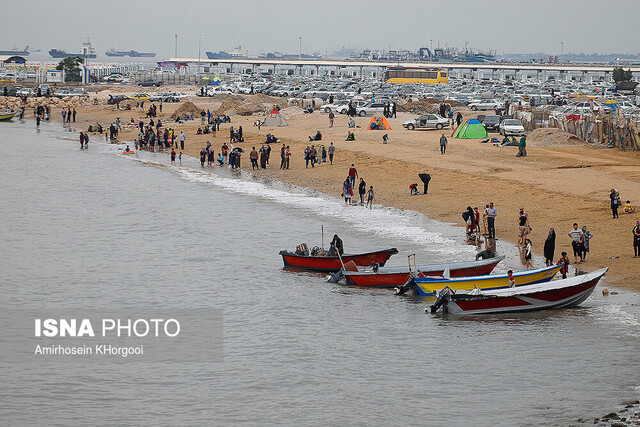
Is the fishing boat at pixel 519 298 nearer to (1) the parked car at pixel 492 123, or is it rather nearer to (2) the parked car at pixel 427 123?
(1) the parked car at pixel 492 123

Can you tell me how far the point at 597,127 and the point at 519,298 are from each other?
32.8 m

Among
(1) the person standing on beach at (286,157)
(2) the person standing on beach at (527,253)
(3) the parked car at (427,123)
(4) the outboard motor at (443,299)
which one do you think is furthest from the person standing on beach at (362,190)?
(3) the parked car at (427,123)

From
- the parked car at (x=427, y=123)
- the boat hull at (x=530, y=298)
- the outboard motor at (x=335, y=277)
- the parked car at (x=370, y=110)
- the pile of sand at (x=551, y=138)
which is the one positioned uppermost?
the parked car at (x=370, y=110)

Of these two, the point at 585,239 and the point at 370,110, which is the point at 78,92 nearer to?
the point at 370,110

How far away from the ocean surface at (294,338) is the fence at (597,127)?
20652 mm

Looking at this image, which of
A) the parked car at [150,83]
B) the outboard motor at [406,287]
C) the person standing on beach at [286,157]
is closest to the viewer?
the outboard motor at [406,287]

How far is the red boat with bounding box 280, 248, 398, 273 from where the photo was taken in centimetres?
2731

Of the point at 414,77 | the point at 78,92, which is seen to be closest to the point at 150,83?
the point at 78,92

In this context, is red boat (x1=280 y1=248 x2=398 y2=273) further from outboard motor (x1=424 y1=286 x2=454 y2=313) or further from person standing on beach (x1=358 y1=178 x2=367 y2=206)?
person standing on beach (x1=358 y1=178 x2=367 y2=206)

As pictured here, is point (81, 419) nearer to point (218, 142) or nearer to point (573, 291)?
point (573, 291)

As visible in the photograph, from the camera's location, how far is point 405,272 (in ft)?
85.1

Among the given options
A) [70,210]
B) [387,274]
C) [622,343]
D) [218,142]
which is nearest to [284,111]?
[218,142]

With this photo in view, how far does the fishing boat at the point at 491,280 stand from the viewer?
24.1 metres

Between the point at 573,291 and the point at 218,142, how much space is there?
43.4 metres
